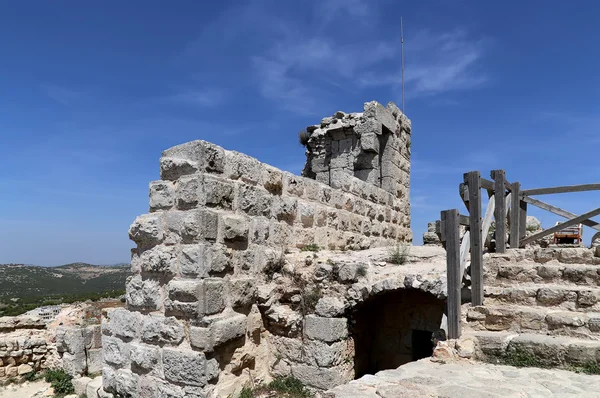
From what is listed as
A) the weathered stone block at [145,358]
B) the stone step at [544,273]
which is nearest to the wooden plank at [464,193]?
the stone step at [544,273]

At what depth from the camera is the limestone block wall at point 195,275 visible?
4531 millimetres

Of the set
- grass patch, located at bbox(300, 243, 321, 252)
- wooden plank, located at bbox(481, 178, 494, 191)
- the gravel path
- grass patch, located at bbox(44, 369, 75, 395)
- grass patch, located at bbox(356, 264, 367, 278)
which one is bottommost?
the gravel path

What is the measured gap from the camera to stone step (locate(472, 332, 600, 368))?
4133mm

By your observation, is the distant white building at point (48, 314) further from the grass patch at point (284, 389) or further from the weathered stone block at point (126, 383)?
the grass patch at point (284, 389)

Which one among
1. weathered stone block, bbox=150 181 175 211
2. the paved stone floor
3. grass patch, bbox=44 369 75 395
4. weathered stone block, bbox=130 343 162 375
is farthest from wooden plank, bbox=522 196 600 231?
grass patch, bbox=44 369 75 395

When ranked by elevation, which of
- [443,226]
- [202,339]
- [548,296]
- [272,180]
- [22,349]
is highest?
[272,180]

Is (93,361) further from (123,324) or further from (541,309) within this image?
(541,309)

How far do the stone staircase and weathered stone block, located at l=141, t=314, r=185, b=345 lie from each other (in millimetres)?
3065

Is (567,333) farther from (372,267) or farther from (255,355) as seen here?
(255,355)

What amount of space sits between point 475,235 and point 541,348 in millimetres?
1424

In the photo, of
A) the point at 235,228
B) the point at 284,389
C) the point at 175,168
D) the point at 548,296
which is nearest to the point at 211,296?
the point at 235,228

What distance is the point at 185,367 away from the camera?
4.48 m

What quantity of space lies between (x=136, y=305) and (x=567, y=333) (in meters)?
4.62

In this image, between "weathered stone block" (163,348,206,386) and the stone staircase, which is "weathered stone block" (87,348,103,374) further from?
the stone staircase
